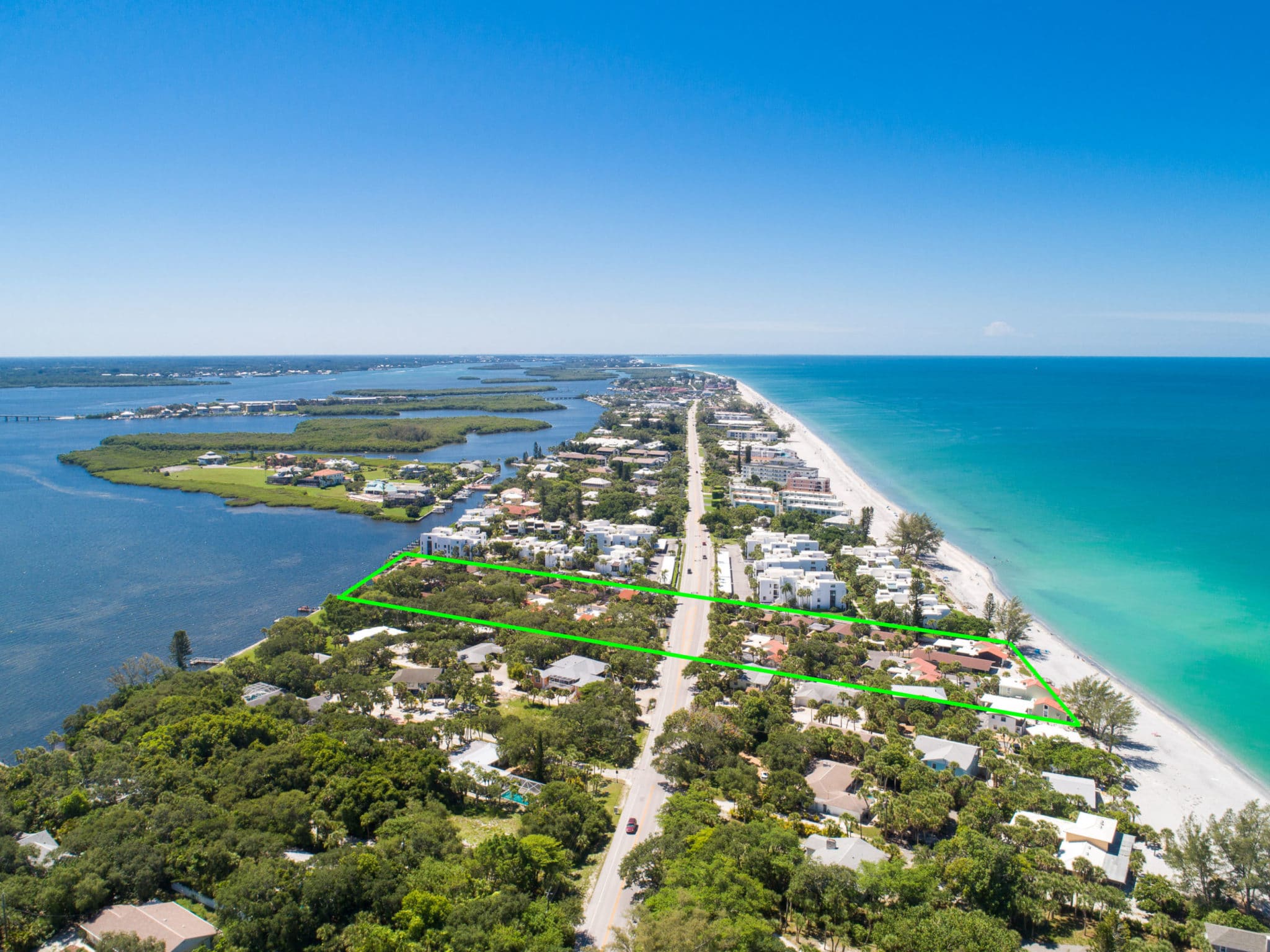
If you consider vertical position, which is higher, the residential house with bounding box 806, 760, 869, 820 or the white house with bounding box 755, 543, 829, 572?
the white house with bounding box 755, 543, 829, 572

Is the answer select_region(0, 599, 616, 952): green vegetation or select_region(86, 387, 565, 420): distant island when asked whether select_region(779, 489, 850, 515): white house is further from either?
select_region(86, 387, 565, 420): distant island

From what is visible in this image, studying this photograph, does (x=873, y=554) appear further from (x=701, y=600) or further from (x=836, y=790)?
(x=836, y=790)

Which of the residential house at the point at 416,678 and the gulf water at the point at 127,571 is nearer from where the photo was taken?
the residential house at the point at 416,678

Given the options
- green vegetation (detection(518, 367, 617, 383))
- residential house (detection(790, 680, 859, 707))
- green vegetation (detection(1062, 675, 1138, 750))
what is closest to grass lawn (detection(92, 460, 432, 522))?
residential house (detection(790, 680, 859, 707))

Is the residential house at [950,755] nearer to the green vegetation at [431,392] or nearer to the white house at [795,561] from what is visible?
the white house at [795,561]

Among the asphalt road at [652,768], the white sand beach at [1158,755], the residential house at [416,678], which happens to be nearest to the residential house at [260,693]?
the residential house at [416,678]

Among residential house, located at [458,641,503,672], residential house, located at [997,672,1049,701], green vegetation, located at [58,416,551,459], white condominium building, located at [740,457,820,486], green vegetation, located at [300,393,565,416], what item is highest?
green vegetation, located at [300,393,565,416]

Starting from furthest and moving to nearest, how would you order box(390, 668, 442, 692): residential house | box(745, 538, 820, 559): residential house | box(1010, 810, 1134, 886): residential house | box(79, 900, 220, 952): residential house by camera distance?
box(745, 538, 820, 559): residential house
box(390, 668, 442, 692): residential house
box(1010, 810, 1134, 886): residential house
box(79, 900, 220, 952): residential house
